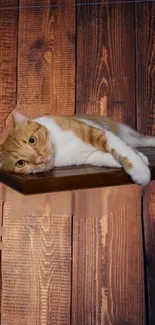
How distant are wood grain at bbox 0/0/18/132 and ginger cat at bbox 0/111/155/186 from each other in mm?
439

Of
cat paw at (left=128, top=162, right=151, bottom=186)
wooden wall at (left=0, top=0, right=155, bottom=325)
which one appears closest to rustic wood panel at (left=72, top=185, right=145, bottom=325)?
wooden wall at (left=0, top=0, right=155, bottom=325)

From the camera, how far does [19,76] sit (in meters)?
1.55

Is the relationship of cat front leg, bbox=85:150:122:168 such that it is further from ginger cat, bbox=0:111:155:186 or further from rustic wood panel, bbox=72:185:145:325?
rustic wood panel, bbox=72:185:145:325

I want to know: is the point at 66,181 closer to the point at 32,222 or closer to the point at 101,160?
the point at 101,160

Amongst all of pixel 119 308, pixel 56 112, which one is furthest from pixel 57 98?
pixel 119 308

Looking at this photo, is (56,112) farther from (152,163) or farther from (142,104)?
(152,163)

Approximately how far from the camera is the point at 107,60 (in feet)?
5.08

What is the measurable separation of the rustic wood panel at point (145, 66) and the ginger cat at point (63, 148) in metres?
0.47

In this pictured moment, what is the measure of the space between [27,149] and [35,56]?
2.14 ft

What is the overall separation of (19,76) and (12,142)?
59 cm

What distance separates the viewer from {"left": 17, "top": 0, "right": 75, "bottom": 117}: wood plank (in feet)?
5.06

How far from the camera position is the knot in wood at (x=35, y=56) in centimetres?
155

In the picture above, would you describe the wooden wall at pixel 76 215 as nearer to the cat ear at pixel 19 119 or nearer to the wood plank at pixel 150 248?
the wood plank at pixel 150 248

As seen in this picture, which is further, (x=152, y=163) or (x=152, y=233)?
(x=152, y=233)
